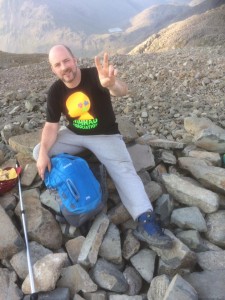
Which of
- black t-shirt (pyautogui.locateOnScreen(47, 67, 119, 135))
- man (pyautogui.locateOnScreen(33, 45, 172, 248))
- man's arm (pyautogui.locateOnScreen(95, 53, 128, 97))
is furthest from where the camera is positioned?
black t-shirt (pyautogui.locateOnScreen(47, 67, 119, 135))

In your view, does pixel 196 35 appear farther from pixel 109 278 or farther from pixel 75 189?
pixel 109 278

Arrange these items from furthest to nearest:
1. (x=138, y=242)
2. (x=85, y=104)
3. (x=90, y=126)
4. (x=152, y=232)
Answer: (x=90, y=126) → (x=85, y=104) → (x=138, y=242) → (x=152, y=232)

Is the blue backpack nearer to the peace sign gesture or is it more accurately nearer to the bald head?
the peace sign gesture

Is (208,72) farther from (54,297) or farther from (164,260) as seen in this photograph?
(54,297)

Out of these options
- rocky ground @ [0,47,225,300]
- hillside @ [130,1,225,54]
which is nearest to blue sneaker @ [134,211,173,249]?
rocky ground @ [0,47,225,300]

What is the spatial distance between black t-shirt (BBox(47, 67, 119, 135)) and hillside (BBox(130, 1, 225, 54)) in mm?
23553

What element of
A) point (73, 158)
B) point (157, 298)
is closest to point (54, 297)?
point (157, 298)

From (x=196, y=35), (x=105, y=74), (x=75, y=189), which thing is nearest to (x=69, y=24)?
(x=196, y=35)

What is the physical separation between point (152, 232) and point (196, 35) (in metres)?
27.4

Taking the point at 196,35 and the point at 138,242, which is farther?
the point at 196,35

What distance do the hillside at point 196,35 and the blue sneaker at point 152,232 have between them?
24245 millimetres

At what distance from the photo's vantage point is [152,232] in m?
4.12

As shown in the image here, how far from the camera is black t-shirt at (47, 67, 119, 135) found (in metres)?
4.62

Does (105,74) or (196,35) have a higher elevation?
(105,74)
